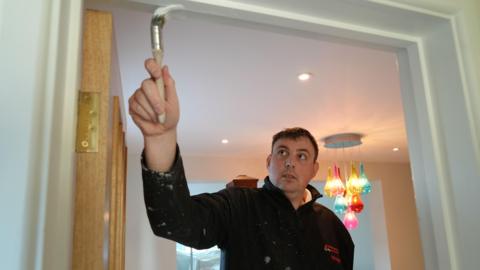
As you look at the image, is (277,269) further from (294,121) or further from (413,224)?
(413,224)

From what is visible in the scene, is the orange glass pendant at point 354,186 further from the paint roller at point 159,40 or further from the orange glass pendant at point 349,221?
the paint roller at point 159,40

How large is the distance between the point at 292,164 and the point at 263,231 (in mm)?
320

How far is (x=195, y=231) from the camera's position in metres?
0.90

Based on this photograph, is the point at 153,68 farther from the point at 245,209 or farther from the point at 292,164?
the point at 292,164

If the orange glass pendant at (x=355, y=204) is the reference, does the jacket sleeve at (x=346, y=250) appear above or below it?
below

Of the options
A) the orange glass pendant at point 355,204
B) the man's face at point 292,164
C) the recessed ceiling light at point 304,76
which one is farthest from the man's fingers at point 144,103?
the orange glass pendant at point 355,204

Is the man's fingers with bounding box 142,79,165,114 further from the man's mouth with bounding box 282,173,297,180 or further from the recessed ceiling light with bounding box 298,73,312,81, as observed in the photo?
the recessed ceiling light with bounding box 298,73,312,81

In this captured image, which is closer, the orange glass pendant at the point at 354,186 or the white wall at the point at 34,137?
the white wall at the point at 34,137

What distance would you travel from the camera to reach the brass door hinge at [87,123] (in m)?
0.58

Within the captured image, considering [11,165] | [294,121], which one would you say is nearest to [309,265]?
[11,165]

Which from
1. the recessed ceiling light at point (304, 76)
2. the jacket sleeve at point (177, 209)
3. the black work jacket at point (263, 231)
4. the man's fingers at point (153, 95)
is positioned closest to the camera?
the man's fingers at point (153, 95)

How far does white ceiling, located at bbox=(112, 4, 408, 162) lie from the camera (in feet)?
6.09

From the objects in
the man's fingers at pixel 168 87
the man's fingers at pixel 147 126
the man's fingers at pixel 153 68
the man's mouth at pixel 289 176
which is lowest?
the man's mouth at pixel 289 176

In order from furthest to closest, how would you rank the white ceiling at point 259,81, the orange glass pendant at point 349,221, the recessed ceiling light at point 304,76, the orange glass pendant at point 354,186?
the orange glass pendant at point 349,221 → the orange glass pendant at point 354,186 → the recessed ceiling light at point 304,76 → the white ceiling at point 259,81
